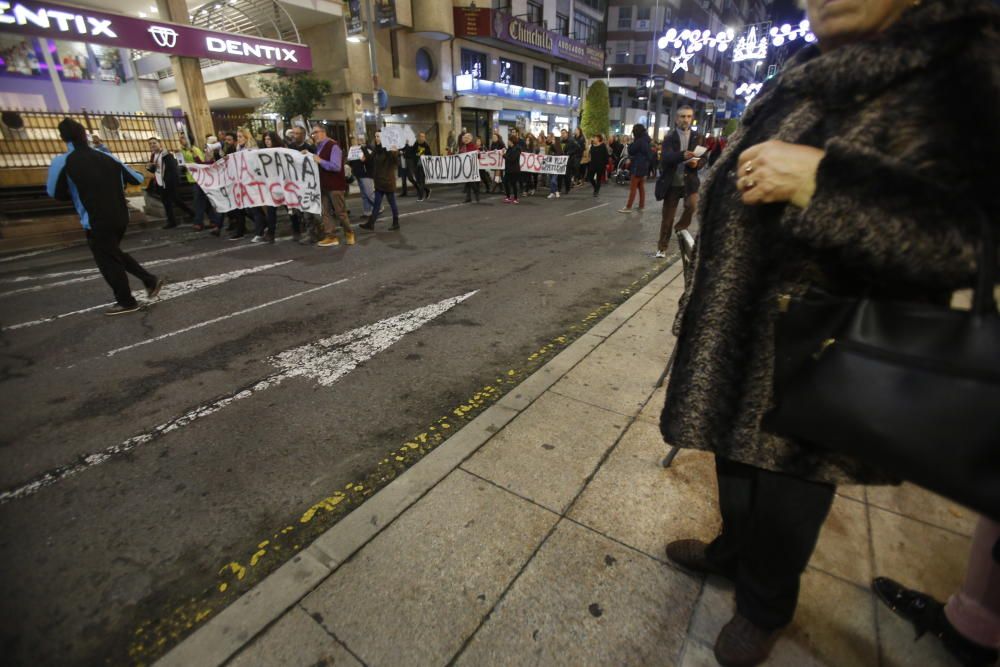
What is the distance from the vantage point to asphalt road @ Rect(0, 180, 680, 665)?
6.97 feet

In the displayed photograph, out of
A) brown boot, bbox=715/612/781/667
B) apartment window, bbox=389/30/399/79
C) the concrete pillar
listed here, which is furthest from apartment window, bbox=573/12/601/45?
brown boot, bbox=715/612/781/667

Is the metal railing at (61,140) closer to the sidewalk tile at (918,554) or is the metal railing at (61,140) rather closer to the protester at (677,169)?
the protester at (677,169)

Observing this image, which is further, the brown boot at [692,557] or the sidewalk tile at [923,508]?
the sidewalk tile at [923,508]

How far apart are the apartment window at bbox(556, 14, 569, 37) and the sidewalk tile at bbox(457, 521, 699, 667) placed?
3591 cm

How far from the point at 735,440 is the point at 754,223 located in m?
0.63

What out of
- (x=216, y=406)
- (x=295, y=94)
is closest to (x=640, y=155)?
(x=216, y=406)

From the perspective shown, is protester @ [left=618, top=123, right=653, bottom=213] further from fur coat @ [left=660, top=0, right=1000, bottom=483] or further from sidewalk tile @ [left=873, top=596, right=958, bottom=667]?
sidewalk tile @ [left=873, top=596, right=958, bottom=667]

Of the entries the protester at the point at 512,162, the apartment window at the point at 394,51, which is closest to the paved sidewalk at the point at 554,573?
the protester at the point at 512,162

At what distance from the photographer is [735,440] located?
4.59ft

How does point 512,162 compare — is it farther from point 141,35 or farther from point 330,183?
point 141,35

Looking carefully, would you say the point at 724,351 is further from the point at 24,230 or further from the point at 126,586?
the point at 24,230

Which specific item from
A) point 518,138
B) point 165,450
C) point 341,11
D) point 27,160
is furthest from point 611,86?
point 165,450

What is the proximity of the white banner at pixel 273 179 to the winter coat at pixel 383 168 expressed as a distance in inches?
58.3

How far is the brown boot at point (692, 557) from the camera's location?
192 cm
